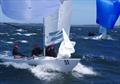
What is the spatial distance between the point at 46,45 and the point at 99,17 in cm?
406

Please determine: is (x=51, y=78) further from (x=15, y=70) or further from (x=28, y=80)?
(x=15, y=70)

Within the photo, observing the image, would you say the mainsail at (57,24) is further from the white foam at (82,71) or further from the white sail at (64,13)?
the white foam at (82,71)

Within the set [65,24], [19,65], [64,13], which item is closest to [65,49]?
[65,24]

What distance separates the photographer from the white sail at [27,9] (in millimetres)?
21188

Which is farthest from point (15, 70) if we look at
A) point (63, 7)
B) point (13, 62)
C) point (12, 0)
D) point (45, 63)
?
point (12, 0)

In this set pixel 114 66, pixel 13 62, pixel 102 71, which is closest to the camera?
pixel 13 62

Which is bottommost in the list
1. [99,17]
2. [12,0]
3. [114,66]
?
[114,66]

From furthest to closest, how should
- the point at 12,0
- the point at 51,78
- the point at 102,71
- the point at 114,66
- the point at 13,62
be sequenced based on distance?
1. the point at 114,66
2. the point at 102,71
3. the point at 13,62
4. the point at 51,78
5. the point at 12,0

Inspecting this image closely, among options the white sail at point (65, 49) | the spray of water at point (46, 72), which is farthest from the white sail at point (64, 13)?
the spray of water at point (46, 72)

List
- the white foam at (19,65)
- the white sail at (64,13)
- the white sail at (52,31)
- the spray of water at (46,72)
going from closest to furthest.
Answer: the spray of water at (46,72) → the white sail at (64,13) → the white sail at (52,31) → the white foam at (19,65)

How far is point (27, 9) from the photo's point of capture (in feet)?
71.1

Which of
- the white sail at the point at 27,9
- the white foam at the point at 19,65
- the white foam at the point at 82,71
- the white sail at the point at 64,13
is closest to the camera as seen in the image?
the white sail at the point at 27,9

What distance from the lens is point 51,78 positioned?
86.3 feet

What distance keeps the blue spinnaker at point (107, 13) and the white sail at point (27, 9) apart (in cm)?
780
